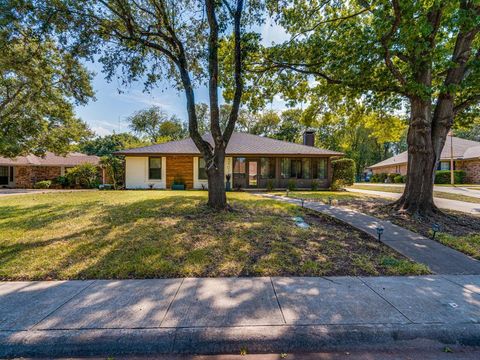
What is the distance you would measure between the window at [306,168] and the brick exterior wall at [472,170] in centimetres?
1900

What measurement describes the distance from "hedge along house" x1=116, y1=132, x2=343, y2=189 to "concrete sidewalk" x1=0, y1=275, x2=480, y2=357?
43.2ft

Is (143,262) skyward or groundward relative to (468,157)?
groundward

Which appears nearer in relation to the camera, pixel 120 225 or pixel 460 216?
pixel 120 225

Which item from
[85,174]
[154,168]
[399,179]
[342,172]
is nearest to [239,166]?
[154,168]

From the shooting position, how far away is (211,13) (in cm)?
717

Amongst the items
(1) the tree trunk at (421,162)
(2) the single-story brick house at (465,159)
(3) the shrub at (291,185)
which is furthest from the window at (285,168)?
(2) the single-story brick house at (465,159)

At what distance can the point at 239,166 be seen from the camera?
17078 mm

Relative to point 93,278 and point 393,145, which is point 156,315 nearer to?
point 93,278

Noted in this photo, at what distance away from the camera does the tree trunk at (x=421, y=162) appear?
7.62 metres

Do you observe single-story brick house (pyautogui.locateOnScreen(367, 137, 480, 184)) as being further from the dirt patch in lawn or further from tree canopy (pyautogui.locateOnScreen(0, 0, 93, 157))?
tree canopy (pyautogui.locateOnScreen(0, 0, 93, 157))

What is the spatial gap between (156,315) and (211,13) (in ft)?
26.1

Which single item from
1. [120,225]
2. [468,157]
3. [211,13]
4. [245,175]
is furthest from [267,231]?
[468,157]

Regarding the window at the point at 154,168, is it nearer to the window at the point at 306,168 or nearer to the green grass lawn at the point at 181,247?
the green grass lawn at the point at 181,247

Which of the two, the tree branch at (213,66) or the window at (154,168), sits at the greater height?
the tree branch at (213,66)
